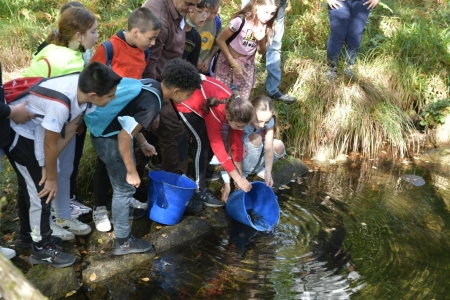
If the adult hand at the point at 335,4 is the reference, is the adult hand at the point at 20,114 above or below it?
below

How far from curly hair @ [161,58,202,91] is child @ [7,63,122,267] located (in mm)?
486

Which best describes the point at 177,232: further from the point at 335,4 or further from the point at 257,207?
the point at 335,4

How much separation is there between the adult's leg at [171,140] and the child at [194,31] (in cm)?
67

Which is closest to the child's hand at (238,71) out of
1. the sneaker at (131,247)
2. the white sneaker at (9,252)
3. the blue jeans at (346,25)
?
the blue jeans at (346,25)

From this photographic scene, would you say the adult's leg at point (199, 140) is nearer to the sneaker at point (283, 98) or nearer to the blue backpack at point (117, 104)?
the blue backpack at point (117, 104)

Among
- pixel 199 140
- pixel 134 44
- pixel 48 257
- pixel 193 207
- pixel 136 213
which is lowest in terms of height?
pixel 48 257

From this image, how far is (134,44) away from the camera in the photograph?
4.07 meters

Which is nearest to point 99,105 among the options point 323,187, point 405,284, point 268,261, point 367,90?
point 268,261

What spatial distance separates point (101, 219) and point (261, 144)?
1728 mm

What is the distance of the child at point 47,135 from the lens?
310 centimetres

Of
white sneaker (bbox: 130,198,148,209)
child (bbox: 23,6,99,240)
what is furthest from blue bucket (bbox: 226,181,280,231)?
child (bbox: 23,6,99,240)

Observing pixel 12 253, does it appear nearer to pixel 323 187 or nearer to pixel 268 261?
pixel 268 261

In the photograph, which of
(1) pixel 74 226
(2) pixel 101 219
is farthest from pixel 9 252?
(2) pixel 101 219

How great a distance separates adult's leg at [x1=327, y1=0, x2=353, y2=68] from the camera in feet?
21.3
